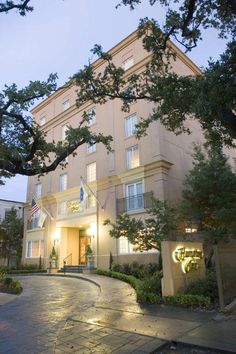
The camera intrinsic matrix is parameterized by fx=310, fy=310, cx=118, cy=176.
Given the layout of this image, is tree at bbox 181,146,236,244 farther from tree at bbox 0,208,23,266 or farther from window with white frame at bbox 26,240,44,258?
tree at bbox 0,208,23,266

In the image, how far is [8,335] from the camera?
6.52m

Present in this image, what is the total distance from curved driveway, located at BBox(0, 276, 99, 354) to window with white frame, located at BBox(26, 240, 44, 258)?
13313 millimetres

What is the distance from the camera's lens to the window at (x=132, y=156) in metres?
20.7

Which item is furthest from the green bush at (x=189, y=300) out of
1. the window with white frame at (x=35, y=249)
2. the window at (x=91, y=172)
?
the window with white frame at (x=35, y=249)

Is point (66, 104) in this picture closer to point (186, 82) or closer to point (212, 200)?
point (212, 200)

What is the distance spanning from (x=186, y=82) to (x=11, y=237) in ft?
86.9

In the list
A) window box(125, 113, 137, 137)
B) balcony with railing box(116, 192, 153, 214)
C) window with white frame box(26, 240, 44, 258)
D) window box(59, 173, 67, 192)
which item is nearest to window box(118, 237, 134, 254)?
balcony with railing box(116, 192, 153, 214)

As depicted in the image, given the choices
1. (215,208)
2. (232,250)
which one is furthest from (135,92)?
(232,250)

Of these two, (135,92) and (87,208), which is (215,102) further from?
(87,208)

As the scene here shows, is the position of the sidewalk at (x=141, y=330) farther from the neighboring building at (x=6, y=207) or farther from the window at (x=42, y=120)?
the neighboring building at (x=6, y=207)

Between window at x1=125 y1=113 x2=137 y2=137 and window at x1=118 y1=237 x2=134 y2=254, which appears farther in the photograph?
window at x1=125 y1=113 x2=137 y2=137

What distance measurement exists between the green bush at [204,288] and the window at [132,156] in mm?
11323

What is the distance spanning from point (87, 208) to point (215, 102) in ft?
56.3

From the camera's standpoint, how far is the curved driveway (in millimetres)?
5867
